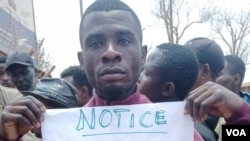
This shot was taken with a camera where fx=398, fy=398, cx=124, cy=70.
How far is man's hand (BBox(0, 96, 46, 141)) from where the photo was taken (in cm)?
128

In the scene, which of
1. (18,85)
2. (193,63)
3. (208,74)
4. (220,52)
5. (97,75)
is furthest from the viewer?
(18,85)

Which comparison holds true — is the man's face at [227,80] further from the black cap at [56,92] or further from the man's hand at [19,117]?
the man's hand at [19,117]

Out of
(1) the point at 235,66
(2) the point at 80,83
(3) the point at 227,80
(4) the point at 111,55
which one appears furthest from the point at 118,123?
(1) the point at 235,66

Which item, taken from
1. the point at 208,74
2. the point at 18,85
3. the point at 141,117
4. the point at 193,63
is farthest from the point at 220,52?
the point at 18,85

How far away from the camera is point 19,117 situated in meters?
1.28

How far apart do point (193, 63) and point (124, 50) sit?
2.27ft

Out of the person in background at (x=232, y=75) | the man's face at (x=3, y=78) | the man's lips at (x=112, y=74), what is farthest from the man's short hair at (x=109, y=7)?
the man's face at (x=3, y=78)

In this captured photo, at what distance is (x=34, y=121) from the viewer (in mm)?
1314

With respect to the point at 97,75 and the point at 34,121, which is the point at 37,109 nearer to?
the point at 34,121

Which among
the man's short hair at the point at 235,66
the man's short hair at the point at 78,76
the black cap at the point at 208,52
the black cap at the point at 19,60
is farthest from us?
the black cap at the point at 19,60

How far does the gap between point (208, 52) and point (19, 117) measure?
1.72m

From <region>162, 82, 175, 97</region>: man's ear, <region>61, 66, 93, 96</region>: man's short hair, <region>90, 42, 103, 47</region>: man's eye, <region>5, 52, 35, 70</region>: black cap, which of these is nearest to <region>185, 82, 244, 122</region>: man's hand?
<region>90, 42, 103, 47</region>: man's eye

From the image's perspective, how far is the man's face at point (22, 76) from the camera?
3.90 m

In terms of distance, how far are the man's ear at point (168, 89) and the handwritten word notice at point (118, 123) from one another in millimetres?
537
